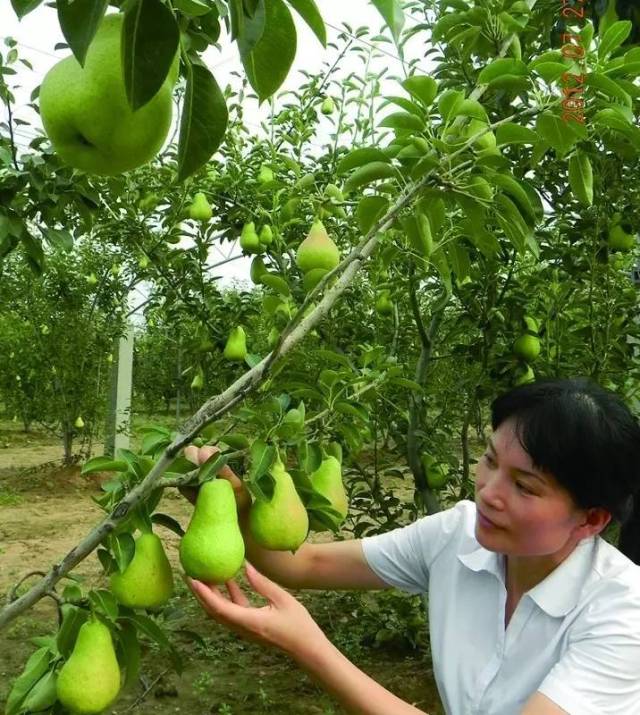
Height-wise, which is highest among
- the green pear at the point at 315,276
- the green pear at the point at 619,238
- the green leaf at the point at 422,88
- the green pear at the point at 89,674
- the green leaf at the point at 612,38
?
the green leaf at the point at 612,38

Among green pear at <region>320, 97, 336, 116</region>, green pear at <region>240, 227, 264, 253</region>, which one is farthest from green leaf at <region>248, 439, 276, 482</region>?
Result: green pear at <region>320, 97, 336, 116</region>

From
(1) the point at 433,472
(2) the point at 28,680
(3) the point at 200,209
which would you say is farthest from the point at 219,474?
(3) the point at 200,209

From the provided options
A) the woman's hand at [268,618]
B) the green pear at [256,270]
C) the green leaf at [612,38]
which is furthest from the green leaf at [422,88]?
the green pear at [256,270]

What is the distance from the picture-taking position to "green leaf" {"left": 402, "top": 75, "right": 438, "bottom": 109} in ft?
3.70

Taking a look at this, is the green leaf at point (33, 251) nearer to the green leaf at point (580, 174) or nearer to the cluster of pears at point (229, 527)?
the cluster of pears at point (229, 527)

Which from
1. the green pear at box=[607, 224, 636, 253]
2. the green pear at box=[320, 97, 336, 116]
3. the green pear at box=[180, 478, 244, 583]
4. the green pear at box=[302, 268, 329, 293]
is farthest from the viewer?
the green pear at box=[320, 97, 336, 116]

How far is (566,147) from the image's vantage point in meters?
1.12

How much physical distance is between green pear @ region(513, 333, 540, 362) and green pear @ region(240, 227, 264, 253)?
991 millimetres

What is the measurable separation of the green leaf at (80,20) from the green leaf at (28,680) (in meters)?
0.98

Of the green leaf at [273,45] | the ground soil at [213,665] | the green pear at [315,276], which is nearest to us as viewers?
the green leaf at [273,45]

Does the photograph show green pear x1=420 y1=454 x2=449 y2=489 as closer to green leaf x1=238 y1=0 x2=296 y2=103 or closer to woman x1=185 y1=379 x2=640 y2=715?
woman x1=185 y1=379 x2=640 y2=715

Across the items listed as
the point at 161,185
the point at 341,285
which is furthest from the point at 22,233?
the point at 161,185

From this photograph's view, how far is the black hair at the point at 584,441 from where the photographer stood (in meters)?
1.18

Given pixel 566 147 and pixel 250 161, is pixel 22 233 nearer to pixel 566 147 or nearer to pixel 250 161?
pixel 566 147
